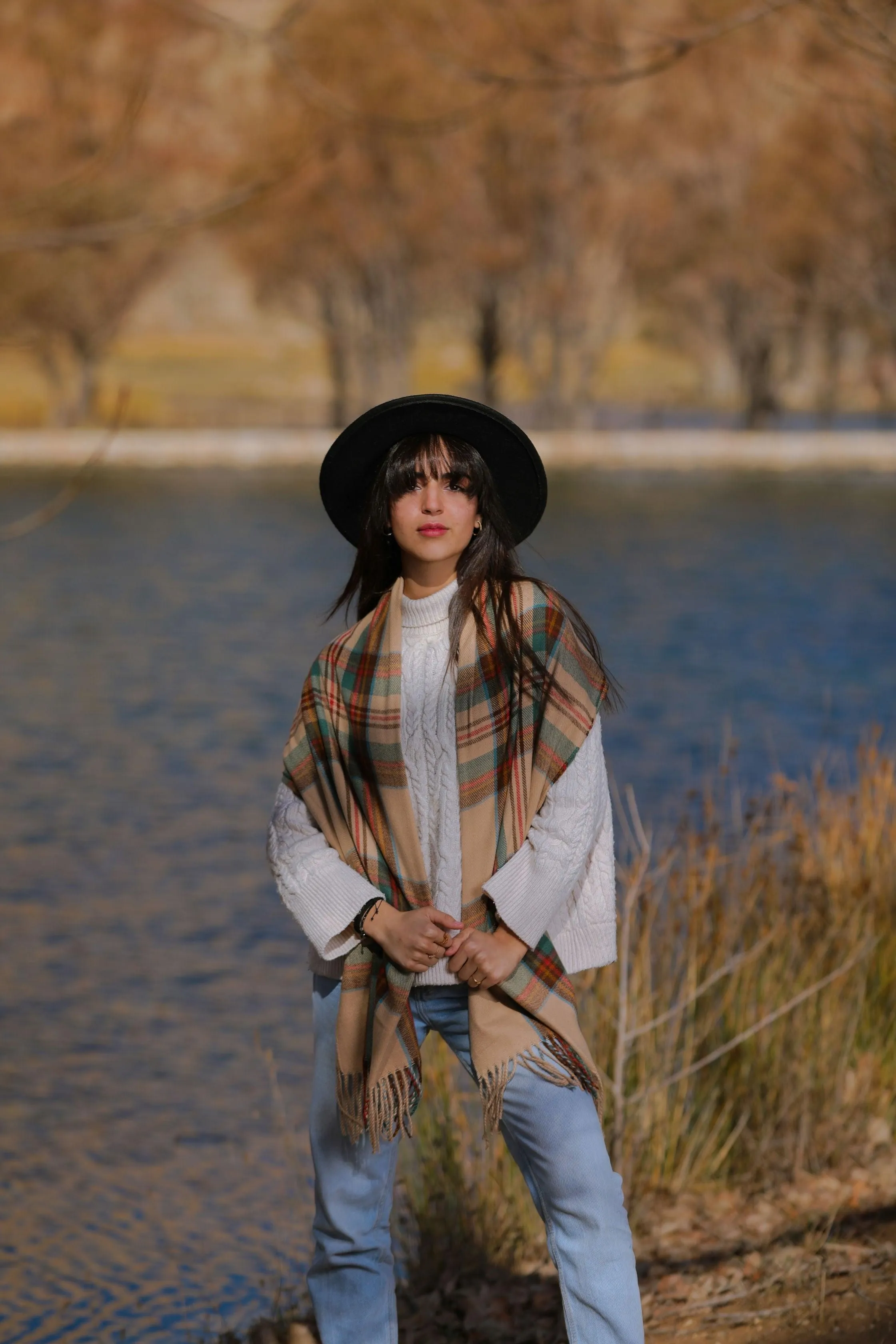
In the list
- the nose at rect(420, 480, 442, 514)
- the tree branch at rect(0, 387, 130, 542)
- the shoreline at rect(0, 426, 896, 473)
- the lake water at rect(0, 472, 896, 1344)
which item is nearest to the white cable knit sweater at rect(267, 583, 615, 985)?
the nose at rect(420, 480, 442, 514)

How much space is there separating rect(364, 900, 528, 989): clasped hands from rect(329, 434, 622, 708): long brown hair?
0.38 meters

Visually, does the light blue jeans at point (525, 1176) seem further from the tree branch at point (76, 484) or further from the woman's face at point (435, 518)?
the tree branch at point (76, 484)

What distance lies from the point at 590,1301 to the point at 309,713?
0.90m

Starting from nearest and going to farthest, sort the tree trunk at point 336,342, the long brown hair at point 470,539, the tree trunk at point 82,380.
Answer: the long brown hair at point 470,539
the tree trunk at point 82,380
the tree trunk at point 336,342

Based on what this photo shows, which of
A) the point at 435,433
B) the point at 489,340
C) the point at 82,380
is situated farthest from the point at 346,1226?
the point at 82,380

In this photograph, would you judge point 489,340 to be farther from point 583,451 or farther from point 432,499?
point 432,499

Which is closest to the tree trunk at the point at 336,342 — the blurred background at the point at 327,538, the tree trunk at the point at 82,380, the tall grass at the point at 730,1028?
the blurred background at the point at 327,538

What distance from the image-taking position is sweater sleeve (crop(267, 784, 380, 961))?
262cm

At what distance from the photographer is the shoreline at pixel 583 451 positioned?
38.6m

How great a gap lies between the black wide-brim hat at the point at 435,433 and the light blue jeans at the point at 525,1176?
709 millimetres

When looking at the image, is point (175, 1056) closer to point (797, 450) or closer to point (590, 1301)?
point (590, 1301)

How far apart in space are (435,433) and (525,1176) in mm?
1079

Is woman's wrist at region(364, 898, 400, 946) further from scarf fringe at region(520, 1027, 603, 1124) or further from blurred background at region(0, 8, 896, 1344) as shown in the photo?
blurred background at region(0, 8, 896, 1344)

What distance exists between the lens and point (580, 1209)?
254cm
